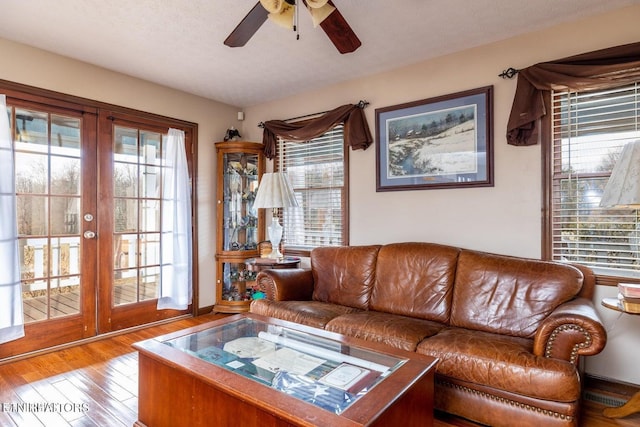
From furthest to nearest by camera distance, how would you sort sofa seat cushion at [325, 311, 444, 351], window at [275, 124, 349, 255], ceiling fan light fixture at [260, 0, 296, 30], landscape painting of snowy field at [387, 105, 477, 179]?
window at [275, 124, 349, 255], landscape painting of snowy field at [387, 105, 477, 179], sofa seat cushion at [325, 311, 444, 351], ceiling fan light fixture at [260, 0, 296, 30]

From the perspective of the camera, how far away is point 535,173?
2.65m

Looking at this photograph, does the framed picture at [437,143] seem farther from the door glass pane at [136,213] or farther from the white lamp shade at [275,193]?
the door glass pane at [136,213]

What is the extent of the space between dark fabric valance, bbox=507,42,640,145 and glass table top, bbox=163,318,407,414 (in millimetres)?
2040

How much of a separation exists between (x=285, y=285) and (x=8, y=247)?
2125 mm

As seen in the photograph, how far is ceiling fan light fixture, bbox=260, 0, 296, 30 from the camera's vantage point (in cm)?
178

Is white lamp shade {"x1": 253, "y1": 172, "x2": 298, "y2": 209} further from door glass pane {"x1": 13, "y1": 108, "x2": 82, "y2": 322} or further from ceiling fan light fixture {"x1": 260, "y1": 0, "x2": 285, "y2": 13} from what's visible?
ceiling fan light fixture {"x1": 260, "y1": 0, "x2": 285, "y2": 13}

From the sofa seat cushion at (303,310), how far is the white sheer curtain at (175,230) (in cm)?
130

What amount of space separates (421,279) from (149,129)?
3.06 m

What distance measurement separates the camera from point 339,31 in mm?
1942

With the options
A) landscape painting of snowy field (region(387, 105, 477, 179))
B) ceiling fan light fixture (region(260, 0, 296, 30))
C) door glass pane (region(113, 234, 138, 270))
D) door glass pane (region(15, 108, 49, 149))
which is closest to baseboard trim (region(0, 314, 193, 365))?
door glass pane (region(113, 234, 138, 270))

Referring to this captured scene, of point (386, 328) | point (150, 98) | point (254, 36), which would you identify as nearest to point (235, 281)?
point (150, 98)

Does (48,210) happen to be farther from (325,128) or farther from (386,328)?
(386,328)

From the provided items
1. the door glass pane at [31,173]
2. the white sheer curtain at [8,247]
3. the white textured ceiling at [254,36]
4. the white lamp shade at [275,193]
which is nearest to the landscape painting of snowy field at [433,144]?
the white textured ceiling at [254,36]

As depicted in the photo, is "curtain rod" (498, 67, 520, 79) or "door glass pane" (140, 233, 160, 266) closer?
"curtain rod" (498, 67, 520, 79)
